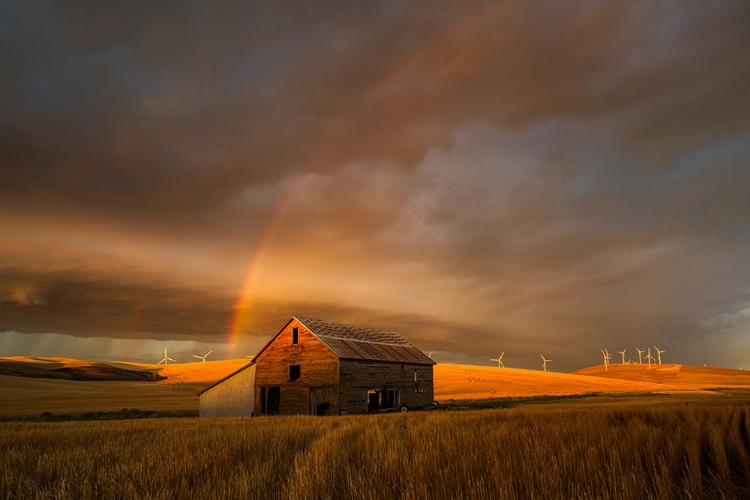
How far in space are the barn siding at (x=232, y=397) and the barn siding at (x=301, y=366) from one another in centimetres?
88

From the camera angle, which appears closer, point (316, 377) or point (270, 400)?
point (316, 377)

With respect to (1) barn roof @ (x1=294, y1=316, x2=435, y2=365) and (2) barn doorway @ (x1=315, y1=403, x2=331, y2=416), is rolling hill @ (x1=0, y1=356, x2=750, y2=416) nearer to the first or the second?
(1) barn roof @ (x1=294, y1=316, x2=435, y2=365)

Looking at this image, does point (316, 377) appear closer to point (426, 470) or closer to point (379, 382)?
point (379, 382)

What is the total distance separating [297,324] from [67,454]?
3373cm

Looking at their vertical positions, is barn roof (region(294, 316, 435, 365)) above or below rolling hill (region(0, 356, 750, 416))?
above

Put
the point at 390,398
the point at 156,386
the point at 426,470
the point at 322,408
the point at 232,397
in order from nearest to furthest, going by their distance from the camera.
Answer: the point at 426,470
the point at 322,408
the point at 232,397
the point at 390,398
the point at 156,386

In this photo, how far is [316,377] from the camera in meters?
40.1

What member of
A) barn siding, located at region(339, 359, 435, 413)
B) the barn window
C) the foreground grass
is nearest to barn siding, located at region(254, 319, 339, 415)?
barn siding, located at region(339, 359, 435, 413)

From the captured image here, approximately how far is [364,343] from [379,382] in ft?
13.0

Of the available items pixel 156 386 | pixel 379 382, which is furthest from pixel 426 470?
pixel 156 386

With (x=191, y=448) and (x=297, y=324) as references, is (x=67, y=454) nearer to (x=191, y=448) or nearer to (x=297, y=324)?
(x=191, y=448)

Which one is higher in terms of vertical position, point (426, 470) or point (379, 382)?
point (426, 470)

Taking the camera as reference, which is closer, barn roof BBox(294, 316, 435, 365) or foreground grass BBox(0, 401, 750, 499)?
foreground grass BBox(0, 401, 750, 499)

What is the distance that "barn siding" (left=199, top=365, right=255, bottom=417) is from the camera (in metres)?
43.5
